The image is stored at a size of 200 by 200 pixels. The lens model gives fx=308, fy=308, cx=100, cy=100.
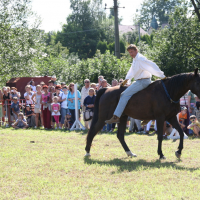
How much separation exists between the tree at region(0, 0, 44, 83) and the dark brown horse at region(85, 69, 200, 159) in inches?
822

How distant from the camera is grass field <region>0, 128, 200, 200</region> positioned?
485cm

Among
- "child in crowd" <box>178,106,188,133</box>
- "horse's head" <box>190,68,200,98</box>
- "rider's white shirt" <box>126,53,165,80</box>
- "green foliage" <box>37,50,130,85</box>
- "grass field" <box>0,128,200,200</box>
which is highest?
"green foliage" <box>37,50,130,85</box>

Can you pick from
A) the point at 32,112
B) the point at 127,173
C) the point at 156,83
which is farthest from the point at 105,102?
the point at 32,112

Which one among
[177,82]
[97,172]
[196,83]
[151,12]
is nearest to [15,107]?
[97,172]

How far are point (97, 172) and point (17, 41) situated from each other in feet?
82.2

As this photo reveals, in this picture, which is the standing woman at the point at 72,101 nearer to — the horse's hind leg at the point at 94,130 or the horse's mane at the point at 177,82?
the horse's hind leg at the point at 94,130

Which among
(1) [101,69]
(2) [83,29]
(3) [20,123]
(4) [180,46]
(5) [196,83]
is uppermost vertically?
(2) [83,29]

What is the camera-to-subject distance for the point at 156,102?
7281 mm

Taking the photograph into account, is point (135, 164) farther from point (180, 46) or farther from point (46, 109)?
point (180, 46)

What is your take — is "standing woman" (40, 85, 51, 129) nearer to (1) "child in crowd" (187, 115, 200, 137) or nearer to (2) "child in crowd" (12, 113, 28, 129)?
(2) "child in crowd" (12, 113, 28, 129)

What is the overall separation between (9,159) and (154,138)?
17.4 ft

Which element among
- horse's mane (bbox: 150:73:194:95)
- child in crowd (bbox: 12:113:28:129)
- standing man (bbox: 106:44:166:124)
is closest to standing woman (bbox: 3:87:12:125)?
child in crowd (bbox: 12:113:28:129)

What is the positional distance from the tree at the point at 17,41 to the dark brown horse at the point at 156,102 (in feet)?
68.5

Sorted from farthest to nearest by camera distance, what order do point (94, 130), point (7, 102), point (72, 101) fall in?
point (7, 102)
point (72, 101)
point (94, 130)
